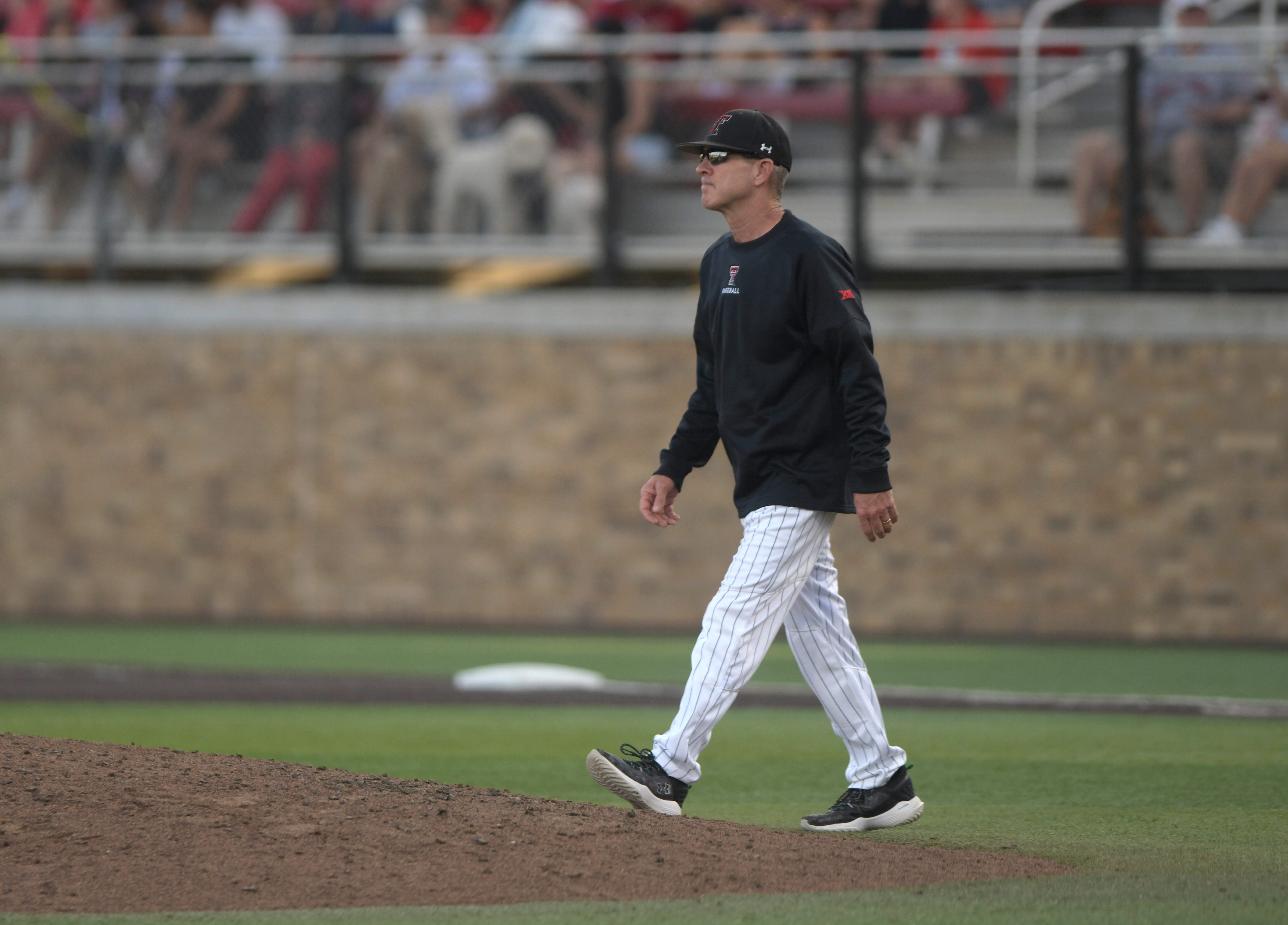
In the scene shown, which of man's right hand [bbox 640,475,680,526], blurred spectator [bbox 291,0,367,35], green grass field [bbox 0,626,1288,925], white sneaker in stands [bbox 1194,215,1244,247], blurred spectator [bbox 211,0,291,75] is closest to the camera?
green grass field [bbox 0,626,1288,925]

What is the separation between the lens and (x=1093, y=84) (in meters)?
12.8

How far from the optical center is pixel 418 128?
13.6 m

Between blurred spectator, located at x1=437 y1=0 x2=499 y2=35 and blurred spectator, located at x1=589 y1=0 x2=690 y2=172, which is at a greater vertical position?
blurred spectator, located at x1=437 y1=0 x2=499 y2=35

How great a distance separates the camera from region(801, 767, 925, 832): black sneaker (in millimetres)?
5375

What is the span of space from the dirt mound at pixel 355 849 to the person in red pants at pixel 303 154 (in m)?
9.34

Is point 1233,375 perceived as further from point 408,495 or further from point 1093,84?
point 408,495

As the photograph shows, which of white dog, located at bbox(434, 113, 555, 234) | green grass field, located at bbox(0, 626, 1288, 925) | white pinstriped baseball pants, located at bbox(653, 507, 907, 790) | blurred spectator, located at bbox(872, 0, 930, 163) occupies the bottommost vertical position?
green grass field, located at bbox(0, 626, 1288, 925)

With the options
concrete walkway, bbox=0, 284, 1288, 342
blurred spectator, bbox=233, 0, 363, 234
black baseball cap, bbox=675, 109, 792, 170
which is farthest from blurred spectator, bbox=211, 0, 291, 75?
black baseball cap, bbox=675, 109, 792, 170

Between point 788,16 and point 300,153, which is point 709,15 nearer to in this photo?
point 788,16

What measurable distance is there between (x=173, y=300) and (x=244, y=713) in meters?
6.56

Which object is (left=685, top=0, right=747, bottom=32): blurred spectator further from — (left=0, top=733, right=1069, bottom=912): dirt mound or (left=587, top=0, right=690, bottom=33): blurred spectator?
(left=0, top=733, right=1069, bottom=912): dirt mound

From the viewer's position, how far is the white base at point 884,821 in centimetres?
537

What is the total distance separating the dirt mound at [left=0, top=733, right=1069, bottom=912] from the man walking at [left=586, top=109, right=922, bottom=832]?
290 mm

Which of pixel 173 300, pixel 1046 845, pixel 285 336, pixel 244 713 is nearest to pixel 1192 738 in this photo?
pixel 1046 845
